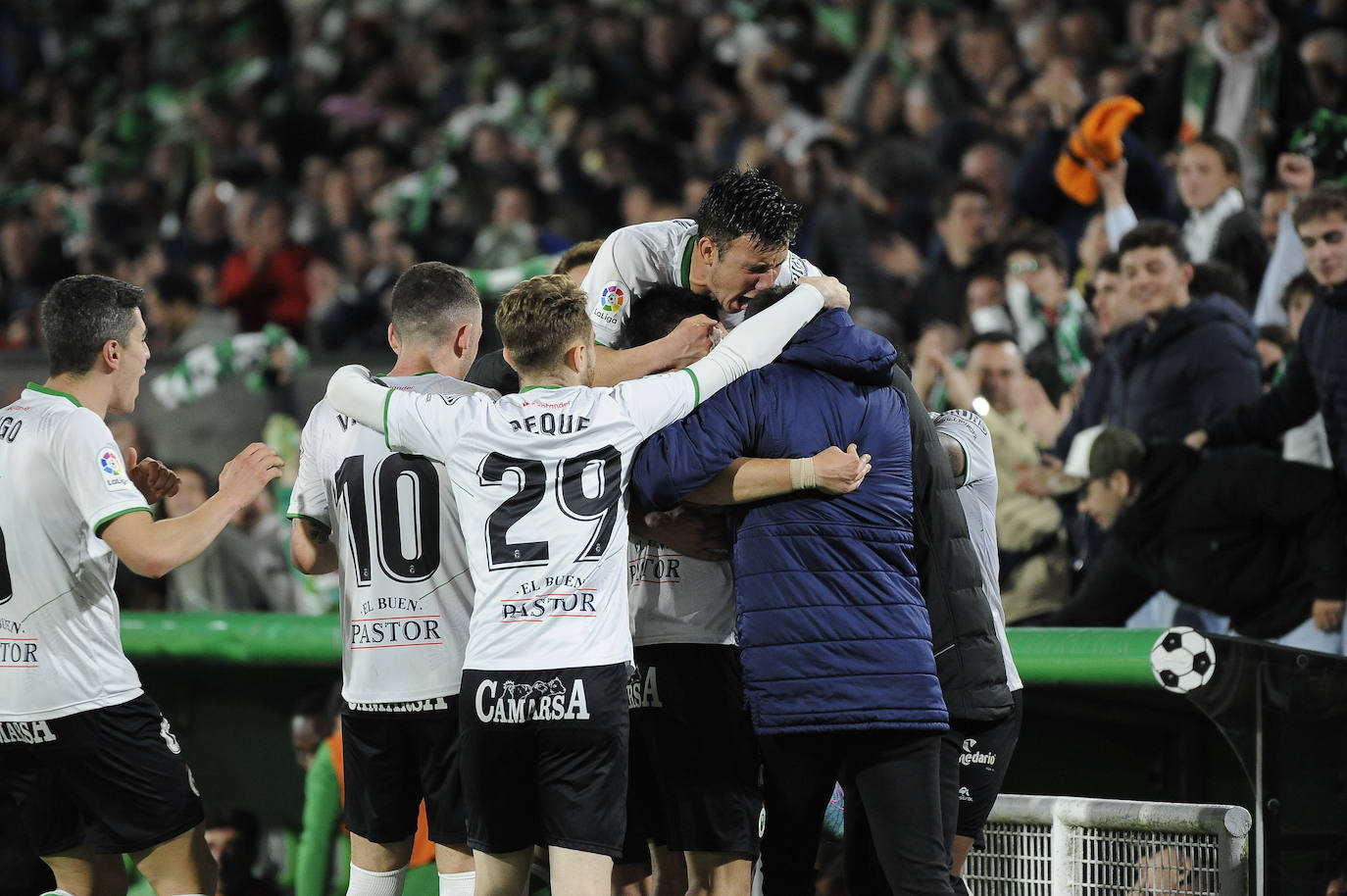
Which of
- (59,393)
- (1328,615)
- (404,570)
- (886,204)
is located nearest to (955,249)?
(886,204)

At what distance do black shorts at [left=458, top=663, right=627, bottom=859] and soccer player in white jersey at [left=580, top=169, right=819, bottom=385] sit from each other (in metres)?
0.96

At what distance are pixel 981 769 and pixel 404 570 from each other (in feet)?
5.53

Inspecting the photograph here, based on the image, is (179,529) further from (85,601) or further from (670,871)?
(670,871)

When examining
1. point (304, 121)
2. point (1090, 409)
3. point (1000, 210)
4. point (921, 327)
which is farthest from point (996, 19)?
point (304, 121)

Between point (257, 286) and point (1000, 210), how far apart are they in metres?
5.78

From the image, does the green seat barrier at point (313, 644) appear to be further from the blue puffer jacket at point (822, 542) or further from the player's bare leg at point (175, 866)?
the player's bare leg at point (175, 866)

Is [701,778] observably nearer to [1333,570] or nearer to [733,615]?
[733,615]

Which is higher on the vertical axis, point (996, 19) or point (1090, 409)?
point (996, 19)

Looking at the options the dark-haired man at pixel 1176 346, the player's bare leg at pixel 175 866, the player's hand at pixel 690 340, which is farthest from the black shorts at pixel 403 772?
the dark-haired man at pixel 1176 346

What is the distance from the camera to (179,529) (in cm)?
427

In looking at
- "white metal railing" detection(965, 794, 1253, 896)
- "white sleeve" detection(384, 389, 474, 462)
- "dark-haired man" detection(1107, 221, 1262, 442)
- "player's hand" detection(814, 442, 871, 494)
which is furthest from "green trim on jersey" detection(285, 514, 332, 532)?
"dark-haired man" detection(1107, 221, 1262, 442)

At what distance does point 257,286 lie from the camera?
1227 cm

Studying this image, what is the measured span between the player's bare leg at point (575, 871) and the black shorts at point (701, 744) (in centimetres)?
46

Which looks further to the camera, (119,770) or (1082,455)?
(1082,455)
